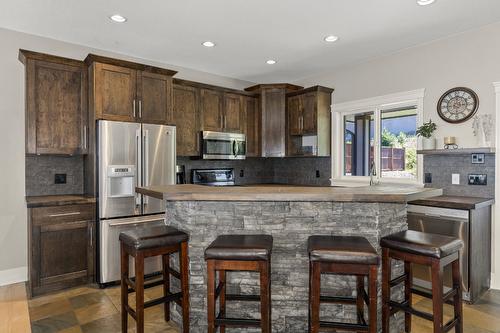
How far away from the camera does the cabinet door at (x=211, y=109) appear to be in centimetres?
478

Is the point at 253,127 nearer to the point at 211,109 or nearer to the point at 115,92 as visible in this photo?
the point at 211,109

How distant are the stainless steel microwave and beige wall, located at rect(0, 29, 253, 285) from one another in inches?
86.3

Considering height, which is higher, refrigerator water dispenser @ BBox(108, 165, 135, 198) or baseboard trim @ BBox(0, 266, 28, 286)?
refrigerator water dispenser @ BBox(108, 165, 135, 198)

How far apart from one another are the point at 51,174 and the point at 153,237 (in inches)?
91.2

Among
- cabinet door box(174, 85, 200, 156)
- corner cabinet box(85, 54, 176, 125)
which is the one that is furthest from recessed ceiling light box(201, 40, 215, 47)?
cabinet door box(174, 85, 200, 156)

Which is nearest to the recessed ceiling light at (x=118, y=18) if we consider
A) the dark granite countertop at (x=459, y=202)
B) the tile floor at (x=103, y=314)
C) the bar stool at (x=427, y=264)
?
the tile floor at (x=103, y=314)

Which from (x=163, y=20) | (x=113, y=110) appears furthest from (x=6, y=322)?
(x=163, y=20)

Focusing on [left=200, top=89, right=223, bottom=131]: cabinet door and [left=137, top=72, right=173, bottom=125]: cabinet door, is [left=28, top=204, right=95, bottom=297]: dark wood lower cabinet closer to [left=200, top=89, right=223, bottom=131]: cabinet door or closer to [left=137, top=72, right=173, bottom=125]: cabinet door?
[left=137, top=72, right=173, bottom=125]: cabinet door

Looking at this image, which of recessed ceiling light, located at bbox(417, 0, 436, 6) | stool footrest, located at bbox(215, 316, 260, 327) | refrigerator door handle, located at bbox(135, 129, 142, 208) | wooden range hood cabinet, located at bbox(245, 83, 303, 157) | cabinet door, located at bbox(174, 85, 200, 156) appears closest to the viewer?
stool footrest, located at bbox(215, 316, 260, 327)

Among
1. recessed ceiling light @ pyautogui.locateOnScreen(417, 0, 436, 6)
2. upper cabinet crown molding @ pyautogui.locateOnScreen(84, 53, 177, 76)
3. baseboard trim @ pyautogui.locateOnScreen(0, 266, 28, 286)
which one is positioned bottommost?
baseboard trim @ pyautogui.locateOnScreen(0, 266, 28, 286)

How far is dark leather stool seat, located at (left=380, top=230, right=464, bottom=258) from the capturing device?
1936 mm

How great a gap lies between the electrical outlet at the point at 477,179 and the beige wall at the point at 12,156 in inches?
193

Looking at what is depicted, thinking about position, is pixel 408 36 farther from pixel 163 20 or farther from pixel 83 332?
pixel 83 332

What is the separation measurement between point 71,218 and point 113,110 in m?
1.22
